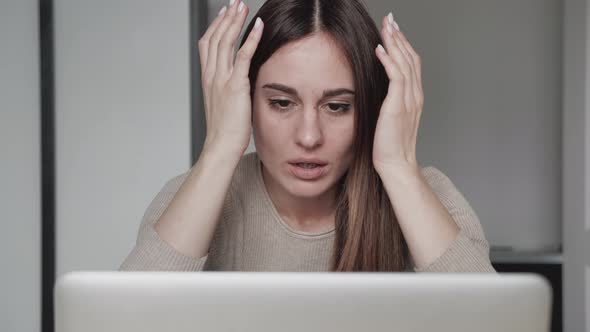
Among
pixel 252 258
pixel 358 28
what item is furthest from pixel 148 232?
pixel 358 28

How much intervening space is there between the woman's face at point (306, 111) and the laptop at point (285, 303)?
707 mm

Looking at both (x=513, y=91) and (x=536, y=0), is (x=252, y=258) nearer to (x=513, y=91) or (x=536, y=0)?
(x=513, y=91)

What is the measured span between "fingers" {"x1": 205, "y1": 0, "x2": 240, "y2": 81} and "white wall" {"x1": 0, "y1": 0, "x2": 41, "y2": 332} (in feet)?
3.62

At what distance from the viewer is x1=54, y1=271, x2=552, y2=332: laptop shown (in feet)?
1.53

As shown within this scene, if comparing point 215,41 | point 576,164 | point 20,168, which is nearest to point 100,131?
point 20,168

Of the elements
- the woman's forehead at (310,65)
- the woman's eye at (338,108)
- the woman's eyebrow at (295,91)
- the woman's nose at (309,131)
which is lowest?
the woman's nose at (309,131)

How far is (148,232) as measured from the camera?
1.15 m

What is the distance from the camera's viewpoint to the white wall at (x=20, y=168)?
2059 millimetres

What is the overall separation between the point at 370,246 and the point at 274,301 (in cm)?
82

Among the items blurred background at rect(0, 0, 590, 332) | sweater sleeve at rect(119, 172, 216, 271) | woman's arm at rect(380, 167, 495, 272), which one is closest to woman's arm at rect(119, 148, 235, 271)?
sweater sleeve at rect(119, 172, 216, 271)

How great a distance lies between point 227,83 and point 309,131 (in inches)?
8.3

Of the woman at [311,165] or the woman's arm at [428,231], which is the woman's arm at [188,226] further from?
the woman's arm at [428,231]

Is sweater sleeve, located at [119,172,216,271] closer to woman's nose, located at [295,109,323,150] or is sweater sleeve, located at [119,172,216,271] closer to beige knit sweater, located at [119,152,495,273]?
beige knit sweater, located at [119,152,495,273]

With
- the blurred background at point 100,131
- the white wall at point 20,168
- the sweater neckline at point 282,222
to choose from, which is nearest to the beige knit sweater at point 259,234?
the sweater neckline at point 282,222
